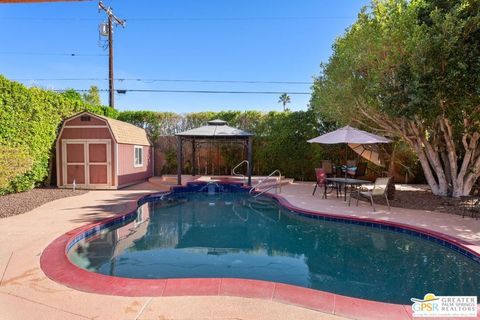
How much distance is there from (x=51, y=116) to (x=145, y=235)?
7.95 m

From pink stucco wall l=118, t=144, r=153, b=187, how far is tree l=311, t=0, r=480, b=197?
8.91 m

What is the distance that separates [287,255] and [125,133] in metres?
10.6

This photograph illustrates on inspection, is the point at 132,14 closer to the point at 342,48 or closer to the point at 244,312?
the point at 342,48

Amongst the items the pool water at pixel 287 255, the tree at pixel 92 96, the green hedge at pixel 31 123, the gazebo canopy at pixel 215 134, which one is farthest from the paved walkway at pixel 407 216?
the tree at pixel 92 96

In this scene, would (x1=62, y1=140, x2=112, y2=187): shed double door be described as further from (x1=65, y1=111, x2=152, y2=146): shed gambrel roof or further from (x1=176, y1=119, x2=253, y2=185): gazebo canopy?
(x1=176, y1=119, x2=253, y2=185): gazebo canopy

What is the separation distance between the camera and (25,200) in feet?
29.4

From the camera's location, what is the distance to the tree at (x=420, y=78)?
7.11 m

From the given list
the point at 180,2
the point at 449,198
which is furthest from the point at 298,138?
the point at 180,2

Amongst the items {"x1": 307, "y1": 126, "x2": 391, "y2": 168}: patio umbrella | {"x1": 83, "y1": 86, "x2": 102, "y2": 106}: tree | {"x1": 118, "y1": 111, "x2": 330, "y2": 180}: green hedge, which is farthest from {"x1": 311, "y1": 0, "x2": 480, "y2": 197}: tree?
{"x1": 83, "y1": 86, "x2": 102, "y2": 106}: tree

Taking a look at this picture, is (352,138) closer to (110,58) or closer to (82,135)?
(82,135)

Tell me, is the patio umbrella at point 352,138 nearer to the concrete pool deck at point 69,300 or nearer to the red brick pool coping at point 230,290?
the concrete pool deck at point 69,300

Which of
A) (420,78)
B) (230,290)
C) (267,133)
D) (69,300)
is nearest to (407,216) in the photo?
(420,78)

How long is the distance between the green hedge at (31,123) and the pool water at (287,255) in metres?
5.45

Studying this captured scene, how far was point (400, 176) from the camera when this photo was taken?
15.2 metres
